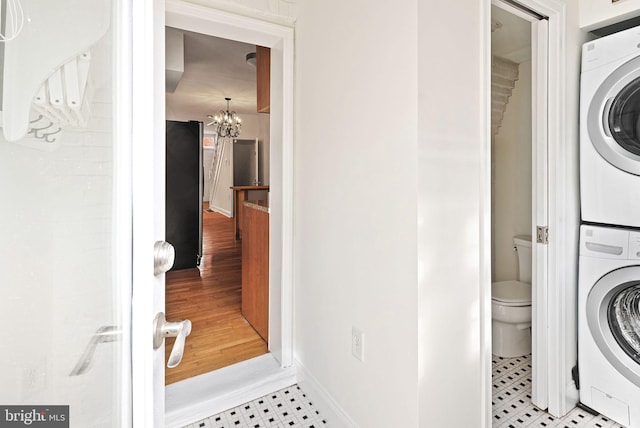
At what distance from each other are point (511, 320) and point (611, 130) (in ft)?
4.43

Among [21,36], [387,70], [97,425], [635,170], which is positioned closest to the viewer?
[21,36]

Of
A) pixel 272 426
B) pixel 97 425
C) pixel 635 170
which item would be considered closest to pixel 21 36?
pixel 97 425

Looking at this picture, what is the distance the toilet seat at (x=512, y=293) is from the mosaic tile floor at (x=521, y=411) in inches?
18.1

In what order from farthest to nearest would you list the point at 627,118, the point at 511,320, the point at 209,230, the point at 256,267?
the point at 209,230 < the point at 256,267 < the point at 511,320 < the point at 627,118

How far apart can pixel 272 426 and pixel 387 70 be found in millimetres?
1792

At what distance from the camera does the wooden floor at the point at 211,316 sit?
7.21ft

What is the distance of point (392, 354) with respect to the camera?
1322 mm

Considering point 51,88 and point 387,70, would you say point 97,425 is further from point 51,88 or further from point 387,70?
point 387,70

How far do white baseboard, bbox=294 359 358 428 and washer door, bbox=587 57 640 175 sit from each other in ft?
6.07

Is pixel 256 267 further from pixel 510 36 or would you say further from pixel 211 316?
pixel 510 36

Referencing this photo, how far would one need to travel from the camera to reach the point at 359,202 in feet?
4.95

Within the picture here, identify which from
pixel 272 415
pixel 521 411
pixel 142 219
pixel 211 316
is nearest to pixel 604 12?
pixel 521 411

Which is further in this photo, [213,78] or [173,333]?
[213,78]

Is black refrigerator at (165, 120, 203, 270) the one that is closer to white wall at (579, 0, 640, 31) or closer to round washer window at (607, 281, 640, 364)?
white wall at (579, 0, 640, 31)
